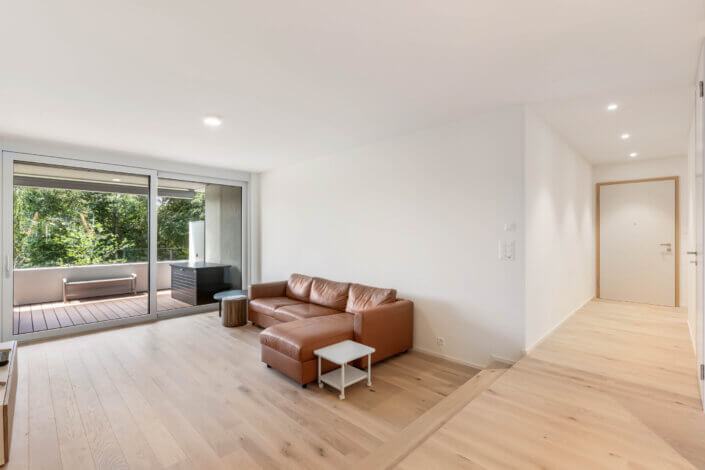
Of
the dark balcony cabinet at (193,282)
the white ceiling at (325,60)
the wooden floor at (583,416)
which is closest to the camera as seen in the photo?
the wooden floor at (583,416)

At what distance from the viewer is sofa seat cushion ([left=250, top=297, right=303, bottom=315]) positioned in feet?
15.1

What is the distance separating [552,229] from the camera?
382cm

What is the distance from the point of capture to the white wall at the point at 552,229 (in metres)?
3.25

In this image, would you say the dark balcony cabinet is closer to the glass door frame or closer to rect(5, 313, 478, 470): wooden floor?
the glass door frame

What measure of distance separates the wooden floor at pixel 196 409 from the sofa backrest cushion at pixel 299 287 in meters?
1.17

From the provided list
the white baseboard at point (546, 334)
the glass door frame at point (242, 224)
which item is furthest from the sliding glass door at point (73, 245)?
the white baseboard at point (546, 334)

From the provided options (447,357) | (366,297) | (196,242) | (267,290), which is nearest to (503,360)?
(447,357)

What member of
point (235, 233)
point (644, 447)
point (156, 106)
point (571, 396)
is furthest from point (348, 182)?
point (644, 447)

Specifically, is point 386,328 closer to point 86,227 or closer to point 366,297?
point 366,297

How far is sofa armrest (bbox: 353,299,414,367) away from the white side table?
0.20 meters

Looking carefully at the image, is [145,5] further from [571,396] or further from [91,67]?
[571,396]

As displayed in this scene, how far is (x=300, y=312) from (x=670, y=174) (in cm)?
610

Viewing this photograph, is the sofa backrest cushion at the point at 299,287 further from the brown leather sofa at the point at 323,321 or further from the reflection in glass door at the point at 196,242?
the reflection in glass door at the point at 196,242

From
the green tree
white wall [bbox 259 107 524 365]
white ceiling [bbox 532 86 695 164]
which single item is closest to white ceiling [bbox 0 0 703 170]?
white ceiling [bbox 532 86 695 164]
